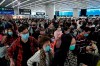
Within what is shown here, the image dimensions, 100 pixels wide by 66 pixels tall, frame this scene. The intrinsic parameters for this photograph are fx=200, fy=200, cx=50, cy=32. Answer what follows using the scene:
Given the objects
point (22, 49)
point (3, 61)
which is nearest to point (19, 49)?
point (22, 49)

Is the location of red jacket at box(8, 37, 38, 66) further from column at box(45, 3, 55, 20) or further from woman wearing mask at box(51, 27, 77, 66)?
column at box(45, 3, 55, 20)

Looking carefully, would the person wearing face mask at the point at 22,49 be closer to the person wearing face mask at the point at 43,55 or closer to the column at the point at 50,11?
the person wearing face mask at the point at 43,55

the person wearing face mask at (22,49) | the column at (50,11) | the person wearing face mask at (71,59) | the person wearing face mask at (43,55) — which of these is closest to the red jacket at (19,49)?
the person wearing face mask at (22,49)

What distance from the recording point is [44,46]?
3.63 metres

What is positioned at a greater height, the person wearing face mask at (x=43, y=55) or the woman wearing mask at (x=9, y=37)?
the person wearing face mask at (x=43, y=55)

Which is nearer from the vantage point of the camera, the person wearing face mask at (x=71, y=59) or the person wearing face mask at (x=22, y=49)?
the person wearing face mask at (x=71, y=59)

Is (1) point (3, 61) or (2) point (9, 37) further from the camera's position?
(2) point (9, 37)

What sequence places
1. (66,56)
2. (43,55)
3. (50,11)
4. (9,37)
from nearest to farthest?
(43,55)
(66,56)
(9,37)
(50,11)

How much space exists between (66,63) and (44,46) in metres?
0.85

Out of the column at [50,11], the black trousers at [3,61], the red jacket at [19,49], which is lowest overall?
the column at [50,11]

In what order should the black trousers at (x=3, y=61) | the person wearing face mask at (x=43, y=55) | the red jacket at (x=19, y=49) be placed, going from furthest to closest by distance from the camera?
the black trousers at (x=3, y=61) < the red jacket at (x=19, y=49) < the person wearing face mask at (x=43, y=55)

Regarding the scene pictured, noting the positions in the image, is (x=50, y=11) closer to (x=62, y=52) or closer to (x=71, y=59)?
(x=62, y=52)

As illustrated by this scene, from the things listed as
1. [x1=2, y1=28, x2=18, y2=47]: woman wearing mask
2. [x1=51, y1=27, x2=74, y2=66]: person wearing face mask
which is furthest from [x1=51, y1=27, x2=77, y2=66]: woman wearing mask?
[x1=2, y1=28, x2=18, y2=47]: woman wearing mask

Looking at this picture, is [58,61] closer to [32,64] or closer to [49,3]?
[32,64]
